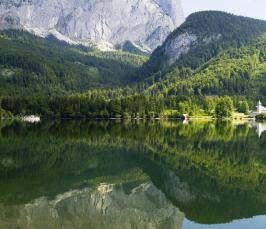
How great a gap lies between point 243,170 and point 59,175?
21.0 m

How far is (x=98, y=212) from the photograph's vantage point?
38.6 meters

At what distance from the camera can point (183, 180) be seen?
174 ft

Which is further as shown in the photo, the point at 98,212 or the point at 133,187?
the point at 133,187

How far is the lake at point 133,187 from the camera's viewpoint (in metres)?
36.2

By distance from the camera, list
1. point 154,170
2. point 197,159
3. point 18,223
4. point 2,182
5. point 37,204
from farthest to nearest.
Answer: point 197,159 → point 154,170 → point 2,182 → point 37,204 → point 18,223

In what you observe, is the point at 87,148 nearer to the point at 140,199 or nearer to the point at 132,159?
the point at 132,159

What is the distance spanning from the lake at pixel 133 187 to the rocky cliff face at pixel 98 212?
0.07m

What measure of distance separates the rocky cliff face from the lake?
68mm

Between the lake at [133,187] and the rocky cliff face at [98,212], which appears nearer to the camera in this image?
the rocky cliff face at [98,212]

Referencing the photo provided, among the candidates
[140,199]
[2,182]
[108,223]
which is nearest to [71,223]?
[108,223]

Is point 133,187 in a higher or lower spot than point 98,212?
lower

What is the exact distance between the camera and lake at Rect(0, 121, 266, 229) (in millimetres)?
36219

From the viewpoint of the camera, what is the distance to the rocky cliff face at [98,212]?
1366 inches

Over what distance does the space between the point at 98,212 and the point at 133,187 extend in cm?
1113
